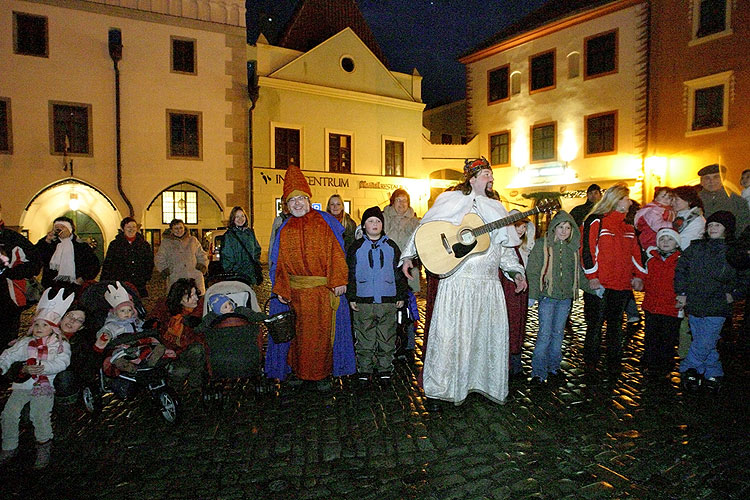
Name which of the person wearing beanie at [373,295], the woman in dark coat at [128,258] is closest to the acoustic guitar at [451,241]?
the person wearing beanie at [373,295]

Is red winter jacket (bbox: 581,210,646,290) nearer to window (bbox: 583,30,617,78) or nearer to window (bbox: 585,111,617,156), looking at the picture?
window (bbox: 585,111,617,156)

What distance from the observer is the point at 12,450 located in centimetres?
364

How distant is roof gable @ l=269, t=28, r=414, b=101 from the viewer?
20.4 meters

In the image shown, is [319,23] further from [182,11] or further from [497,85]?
[497,85]

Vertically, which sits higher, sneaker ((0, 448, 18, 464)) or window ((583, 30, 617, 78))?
window ((583, 30, 617, 78))

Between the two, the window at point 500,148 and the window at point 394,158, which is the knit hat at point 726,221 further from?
the window at point 500,148

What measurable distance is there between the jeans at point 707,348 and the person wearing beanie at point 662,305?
0.36 metres

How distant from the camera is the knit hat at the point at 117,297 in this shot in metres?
4.70

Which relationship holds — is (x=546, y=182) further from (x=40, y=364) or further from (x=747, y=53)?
(x=40, y=364)

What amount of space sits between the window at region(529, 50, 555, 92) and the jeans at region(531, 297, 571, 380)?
19.2 metres

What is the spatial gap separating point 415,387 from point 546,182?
61.4 feet

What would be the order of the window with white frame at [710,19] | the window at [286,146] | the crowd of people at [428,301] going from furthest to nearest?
the window at [286,146]
the window with white frame at [710,19]
the crowd of people at [428,301]

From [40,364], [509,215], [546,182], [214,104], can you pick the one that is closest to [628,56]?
[546,182]

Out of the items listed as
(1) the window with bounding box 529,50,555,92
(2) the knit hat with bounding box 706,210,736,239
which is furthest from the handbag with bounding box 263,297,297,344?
(1) the window with bounding box 529,50,555,92
